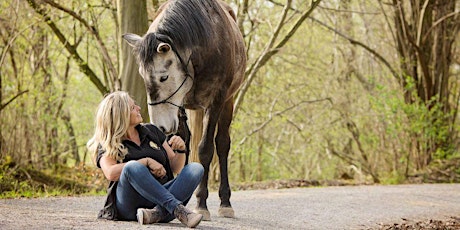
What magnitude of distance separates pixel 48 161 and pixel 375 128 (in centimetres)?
687

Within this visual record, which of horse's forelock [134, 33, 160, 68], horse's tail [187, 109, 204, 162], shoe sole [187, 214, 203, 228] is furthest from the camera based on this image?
horse's tail [187, 109, 204, 162]

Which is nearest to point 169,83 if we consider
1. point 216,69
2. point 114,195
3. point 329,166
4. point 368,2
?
point 216,69

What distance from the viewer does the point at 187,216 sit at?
4.78 meters

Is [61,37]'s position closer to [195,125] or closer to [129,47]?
[129,47]

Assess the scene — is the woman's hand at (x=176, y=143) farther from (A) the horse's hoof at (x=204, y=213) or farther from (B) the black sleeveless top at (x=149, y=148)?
(A) the horse's hoof at (x=204, y=213)

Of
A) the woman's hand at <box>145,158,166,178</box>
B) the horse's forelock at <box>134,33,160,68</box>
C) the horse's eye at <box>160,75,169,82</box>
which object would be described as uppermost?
the horse's forelock at <box>134,33,160,68</box>

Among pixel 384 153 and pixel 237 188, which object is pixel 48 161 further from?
pixel 384 153

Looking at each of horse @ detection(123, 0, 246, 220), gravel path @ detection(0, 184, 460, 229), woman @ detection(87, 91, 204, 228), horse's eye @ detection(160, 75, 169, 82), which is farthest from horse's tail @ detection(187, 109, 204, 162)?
woman @ detection(87, 91, 204, 228)

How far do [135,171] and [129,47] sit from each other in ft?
15.3

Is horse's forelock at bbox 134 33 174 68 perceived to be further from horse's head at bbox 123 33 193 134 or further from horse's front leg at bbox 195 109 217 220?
horse's front leg at bbox 195 109 217 220

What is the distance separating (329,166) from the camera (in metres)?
18.5

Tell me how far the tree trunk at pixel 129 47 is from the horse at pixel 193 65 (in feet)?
9.36

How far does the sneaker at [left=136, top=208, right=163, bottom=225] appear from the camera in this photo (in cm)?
478

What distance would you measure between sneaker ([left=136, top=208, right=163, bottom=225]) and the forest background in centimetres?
392
